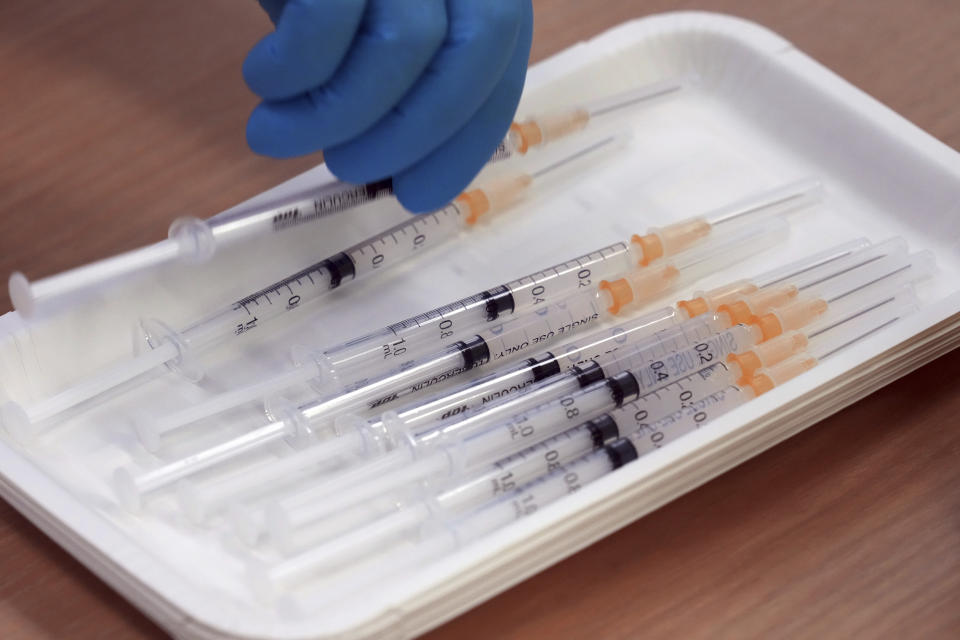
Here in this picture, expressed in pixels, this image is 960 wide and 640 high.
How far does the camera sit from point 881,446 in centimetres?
128

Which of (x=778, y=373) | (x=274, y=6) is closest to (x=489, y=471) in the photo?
(x=778, y=373)

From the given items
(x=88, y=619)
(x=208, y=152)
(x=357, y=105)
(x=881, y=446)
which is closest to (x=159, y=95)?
(x=208, y=152)

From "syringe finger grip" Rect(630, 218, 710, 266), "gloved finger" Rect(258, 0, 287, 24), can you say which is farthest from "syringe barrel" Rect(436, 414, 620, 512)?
"gloved finger" Rect(258, 0, 287, 24)

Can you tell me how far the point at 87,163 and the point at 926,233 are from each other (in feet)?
3.86

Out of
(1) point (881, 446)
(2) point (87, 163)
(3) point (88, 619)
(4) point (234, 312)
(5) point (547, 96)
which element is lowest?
(3) point (88, 619)

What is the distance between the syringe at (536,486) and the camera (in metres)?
1.05

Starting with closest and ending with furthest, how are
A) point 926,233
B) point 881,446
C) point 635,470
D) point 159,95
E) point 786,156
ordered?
point 635,470 < point 881,446 < point 926,233 < point 786,156 < point 159,95

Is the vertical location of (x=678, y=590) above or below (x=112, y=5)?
below

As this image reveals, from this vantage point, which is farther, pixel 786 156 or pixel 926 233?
pixel 786 156

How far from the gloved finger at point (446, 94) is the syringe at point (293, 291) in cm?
21

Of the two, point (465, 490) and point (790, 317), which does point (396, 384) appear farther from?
point (790, 317)

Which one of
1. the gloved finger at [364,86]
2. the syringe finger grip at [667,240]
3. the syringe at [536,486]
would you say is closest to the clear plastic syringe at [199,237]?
the gloved finger at [364,86]

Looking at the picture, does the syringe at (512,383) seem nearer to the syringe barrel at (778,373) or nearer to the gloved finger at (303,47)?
the syringe barrel at (778,373)

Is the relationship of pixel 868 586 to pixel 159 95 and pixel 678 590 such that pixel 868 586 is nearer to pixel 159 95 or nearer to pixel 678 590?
pixel 678 590
